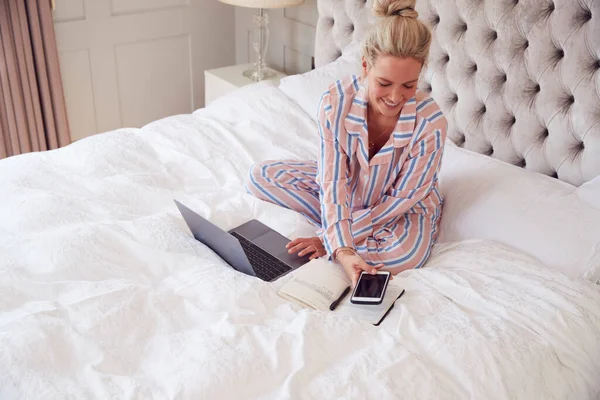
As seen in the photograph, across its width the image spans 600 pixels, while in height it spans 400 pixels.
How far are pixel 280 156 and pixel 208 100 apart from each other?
142 cm

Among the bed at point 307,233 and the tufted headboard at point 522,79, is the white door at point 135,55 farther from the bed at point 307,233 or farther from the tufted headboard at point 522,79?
the tufted headboard at point 522,79

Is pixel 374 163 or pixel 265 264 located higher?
pixel 374 163

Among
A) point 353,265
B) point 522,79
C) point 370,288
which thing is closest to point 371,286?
point 370,288

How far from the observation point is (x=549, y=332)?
140cm

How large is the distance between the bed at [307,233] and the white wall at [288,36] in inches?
32.6

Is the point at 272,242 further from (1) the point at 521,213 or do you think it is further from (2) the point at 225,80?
(2) the point at 225,80

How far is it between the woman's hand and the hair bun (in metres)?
0.67

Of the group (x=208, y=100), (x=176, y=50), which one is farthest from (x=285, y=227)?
(x=176, y=50)

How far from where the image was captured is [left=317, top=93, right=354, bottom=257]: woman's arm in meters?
1.76

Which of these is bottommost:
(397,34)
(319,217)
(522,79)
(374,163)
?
(319,217)

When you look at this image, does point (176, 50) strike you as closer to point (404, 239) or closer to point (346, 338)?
point (404, 239)

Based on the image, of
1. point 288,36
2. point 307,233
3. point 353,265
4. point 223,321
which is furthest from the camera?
point 288,36

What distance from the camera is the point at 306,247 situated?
5.81ft

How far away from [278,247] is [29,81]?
195 centimetres
